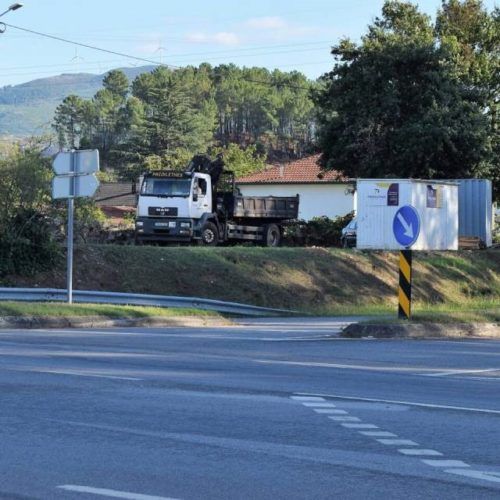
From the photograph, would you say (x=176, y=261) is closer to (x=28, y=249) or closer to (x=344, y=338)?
(x=28, y=249)

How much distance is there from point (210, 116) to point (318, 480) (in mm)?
138954

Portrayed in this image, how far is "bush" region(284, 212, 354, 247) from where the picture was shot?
156 ft

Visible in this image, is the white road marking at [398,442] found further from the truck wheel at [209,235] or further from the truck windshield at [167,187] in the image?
the truck wheel at [209,235]

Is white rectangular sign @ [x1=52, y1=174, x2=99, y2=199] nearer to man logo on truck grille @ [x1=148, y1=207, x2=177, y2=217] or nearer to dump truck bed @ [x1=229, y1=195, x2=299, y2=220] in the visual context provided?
man logo on truck grille @ [x1=148, y1=207, x2=177, y2=217]

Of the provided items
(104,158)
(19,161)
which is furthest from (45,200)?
(104,158)

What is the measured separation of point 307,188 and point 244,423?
64323mm

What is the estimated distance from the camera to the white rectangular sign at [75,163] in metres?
22.4

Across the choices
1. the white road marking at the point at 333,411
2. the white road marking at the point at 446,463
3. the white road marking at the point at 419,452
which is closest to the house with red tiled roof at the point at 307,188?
the white road marking at the point at 333,411

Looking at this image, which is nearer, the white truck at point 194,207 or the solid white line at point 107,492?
the solid white line at point 107,492

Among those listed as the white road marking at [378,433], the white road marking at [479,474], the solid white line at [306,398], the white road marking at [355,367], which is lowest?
the white road marking at [355,367]

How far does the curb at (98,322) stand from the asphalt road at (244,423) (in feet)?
14.4

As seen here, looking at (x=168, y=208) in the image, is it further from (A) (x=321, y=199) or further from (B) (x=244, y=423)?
(A) (x=321, y=199)

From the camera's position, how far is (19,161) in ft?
96.1

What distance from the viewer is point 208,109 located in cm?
14788
